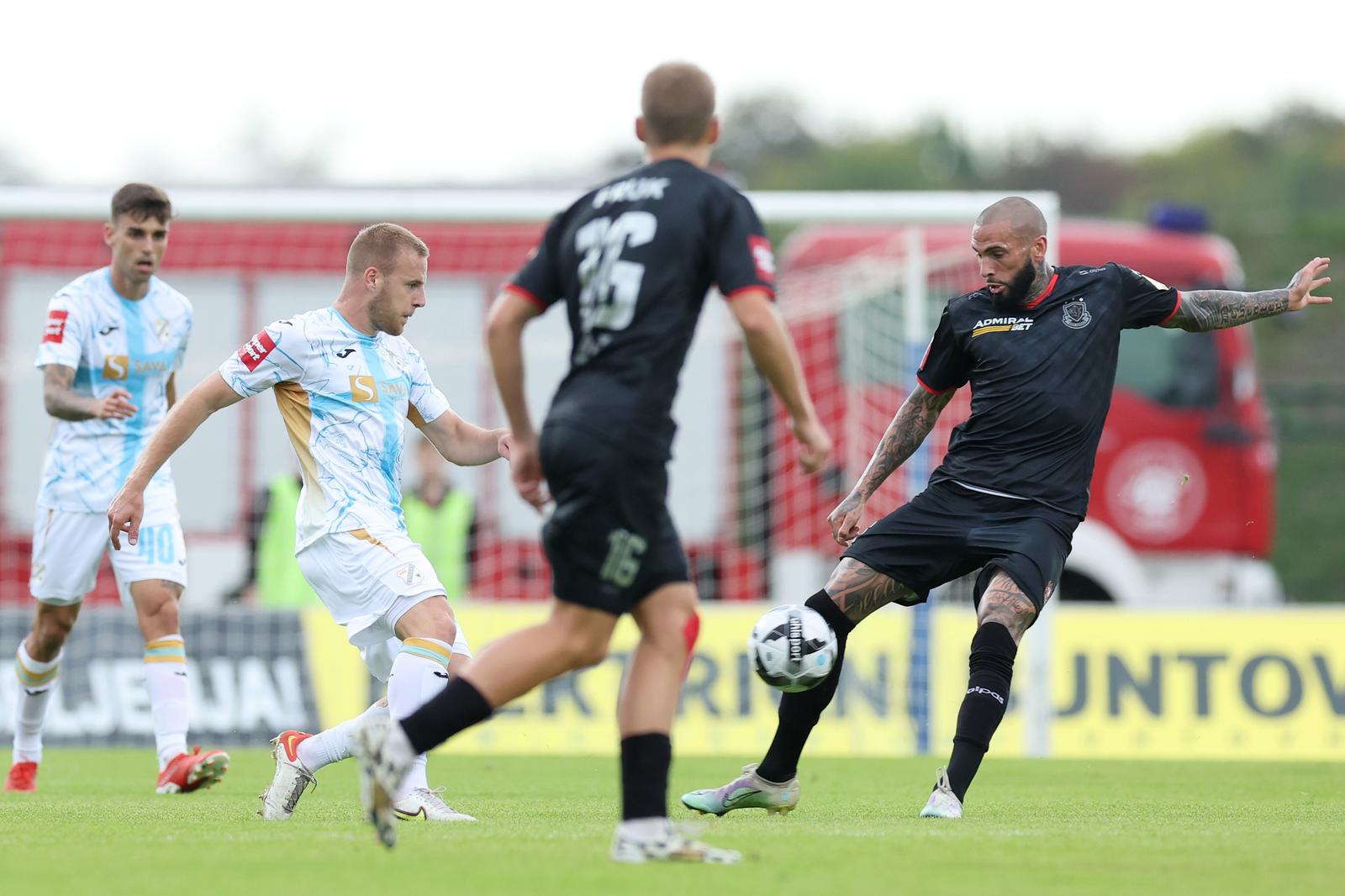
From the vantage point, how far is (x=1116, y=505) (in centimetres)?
1477

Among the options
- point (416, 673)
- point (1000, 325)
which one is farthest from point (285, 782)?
point (1000, 325)

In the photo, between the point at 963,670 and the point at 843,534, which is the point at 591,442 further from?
the point at 963,670

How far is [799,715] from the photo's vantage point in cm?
670

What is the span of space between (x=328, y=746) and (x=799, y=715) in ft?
5.68

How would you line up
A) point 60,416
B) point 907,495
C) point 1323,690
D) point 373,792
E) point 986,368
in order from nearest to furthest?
point 373,792 → point 986,368 → point 60,416 → point 1323,690 → point 907,495

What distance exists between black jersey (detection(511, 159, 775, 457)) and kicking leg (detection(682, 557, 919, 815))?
78.2 inches

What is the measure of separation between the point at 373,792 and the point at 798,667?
204 cm

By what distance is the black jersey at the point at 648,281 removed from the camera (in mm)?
4848

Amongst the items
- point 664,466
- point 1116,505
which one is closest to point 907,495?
point 1116,505

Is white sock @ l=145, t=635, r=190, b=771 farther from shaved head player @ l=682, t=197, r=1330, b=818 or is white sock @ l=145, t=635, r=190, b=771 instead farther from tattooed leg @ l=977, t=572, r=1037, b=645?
tattooed leg @ l=977, t=572, r=1037, b=645

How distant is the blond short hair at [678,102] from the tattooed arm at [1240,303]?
2.79 metres

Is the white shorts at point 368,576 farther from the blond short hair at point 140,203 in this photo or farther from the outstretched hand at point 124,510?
the blond short hair at point 140,203

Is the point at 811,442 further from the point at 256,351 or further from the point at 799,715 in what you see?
the point at 256,351

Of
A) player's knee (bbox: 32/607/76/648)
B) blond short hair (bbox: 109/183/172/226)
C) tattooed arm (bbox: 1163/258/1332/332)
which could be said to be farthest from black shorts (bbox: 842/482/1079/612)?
player's knee (bbox: 32/607/76/648)
